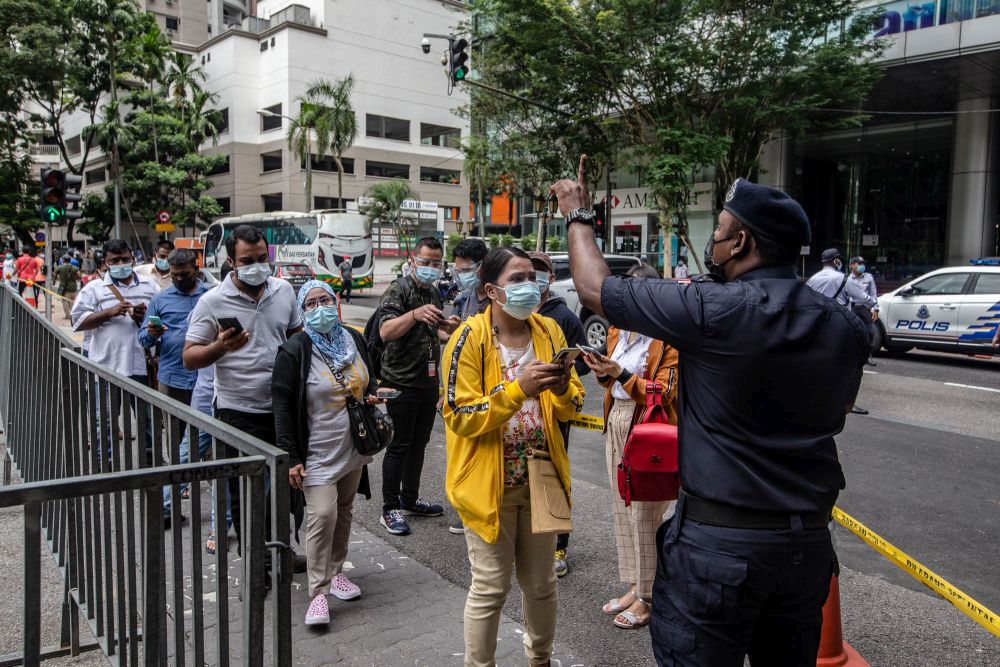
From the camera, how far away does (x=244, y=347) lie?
4.52 m

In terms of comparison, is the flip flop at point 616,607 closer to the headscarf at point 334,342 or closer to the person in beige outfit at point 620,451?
the person in beige outfit at point 620,451

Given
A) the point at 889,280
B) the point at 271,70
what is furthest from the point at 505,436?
the point at 271,70

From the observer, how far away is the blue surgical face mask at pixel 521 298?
3.11 metres

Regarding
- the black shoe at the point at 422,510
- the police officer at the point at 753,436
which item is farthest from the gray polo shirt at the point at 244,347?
the police officer at the point at 753,436

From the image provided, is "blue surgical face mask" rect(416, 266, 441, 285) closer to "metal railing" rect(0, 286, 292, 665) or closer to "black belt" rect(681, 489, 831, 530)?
"metal railing" rect(0, 286, 292, 665)

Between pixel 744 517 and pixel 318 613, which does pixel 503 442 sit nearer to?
pixel 744 517

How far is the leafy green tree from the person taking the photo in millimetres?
18156

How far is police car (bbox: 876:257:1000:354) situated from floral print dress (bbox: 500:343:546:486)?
1248 centimetres

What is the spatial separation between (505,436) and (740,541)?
124 centimetres

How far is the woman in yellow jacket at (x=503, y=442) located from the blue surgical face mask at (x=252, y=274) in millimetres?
1823

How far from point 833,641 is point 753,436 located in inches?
68.7

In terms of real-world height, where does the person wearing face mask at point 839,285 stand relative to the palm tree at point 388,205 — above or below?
below

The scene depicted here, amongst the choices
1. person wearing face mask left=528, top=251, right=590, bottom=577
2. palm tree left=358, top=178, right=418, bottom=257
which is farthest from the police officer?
palm tree left=358, top=178, right=418, bottom=257

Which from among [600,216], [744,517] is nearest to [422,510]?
[744,517]
